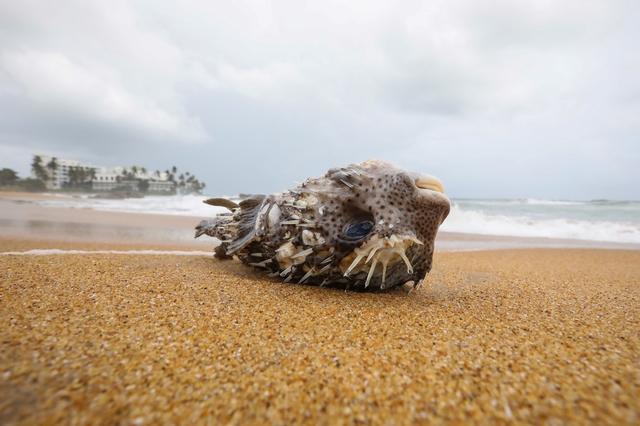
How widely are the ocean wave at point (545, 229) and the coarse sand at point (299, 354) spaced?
11022 millimetres

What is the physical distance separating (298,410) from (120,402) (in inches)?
21.9

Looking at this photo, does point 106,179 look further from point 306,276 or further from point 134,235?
point 306,276

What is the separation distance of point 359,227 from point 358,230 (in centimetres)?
2

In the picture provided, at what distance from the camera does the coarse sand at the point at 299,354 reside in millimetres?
975

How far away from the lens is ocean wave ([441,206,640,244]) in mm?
11203

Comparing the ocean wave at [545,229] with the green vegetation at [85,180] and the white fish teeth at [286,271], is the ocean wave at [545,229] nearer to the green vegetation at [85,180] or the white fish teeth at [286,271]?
the white fish teeth at [286,271]

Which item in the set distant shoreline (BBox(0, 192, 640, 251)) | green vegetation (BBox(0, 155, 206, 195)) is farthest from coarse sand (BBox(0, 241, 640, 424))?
green vegetation (BBox(0, 155, 206, 195))

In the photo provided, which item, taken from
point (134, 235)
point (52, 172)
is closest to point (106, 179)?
point (52, 172)

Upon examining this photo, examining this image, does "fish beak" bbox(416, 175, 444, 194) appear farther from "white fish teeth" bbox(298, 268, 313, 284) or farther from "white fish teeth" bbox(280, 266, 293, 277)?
"white fish teeth" bbox(280, 266, 293, 277)

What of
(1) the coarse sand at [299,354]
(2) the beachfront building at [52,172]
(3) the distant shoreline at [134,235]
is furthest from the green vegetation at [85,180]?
(1) the coarse sand at [299,354]

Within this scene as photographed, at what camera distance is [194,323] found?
1.64 m

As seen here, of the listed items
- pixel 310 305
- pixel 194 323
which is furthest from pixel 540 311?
pixel 194 323

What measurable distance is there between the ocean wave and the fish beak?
36.7 feet

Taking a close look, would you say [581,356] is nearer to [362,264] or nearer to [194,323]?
[362,264]
